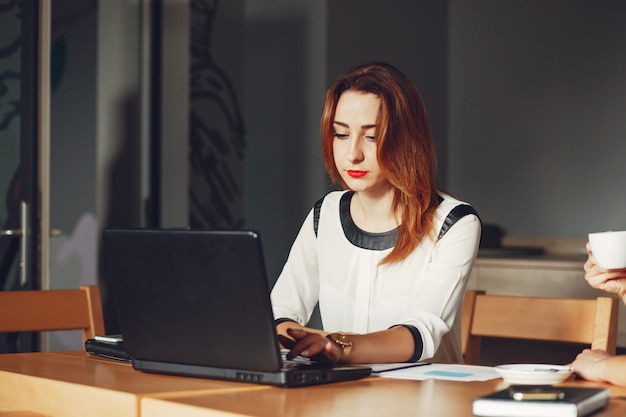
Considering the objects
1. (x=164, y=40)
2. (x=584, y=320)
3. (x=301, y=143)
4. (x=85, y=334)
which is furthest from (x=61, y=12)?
(x=584, y=320)

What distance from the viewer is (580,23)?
4.34m

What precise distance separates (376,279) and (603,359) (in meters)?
0.72

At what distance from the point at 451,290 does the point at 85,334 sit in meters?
0.92

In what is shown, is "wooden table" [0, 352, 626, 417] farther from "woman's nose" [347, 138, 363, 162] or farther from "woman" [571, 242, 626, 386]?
"woman's nose" [347, 138, 363, 162]

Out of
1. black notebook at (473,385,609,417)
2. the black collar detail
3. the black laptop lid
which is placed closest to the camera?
black notebook at (473,385,609,417)

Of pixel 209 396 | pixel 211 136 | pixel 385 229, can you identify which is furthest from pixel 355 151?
pixel 211 136

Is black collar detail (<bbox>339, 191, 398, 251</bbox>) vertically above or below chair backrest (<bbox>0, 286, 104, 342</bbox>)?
above

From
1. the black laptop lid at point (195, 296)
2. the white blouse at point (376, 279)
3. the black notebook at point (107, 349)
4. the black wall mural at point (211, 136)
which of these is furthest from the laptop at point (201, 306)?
the black wall mural at point (211, 136)

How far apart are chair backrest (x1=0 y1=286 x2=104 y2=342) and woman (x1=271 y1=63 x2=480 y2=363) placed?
45 cm

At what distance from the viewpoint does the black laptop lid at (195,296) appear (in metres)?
1.37

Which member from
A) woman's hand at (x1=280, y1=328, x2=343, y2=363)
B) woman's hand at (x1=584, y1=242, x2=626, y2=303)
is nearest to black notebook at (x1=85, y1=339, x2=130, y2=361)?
woman's hand at (x1=280, y1=328, x2=343, y2=363)

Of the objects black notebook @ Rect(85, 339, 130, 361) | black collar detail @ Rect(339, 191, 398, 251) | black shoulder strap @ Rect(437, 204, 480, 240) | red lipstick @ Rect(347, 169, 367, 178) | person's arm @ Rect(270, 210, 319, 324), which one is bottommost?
black notebook @ Rect(85, 339, 130, 361)

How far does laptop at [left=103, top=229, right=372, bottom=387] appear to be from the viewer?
4.50ft

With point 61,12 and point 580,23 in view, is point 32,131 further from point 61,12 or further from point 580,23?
point 580,23
